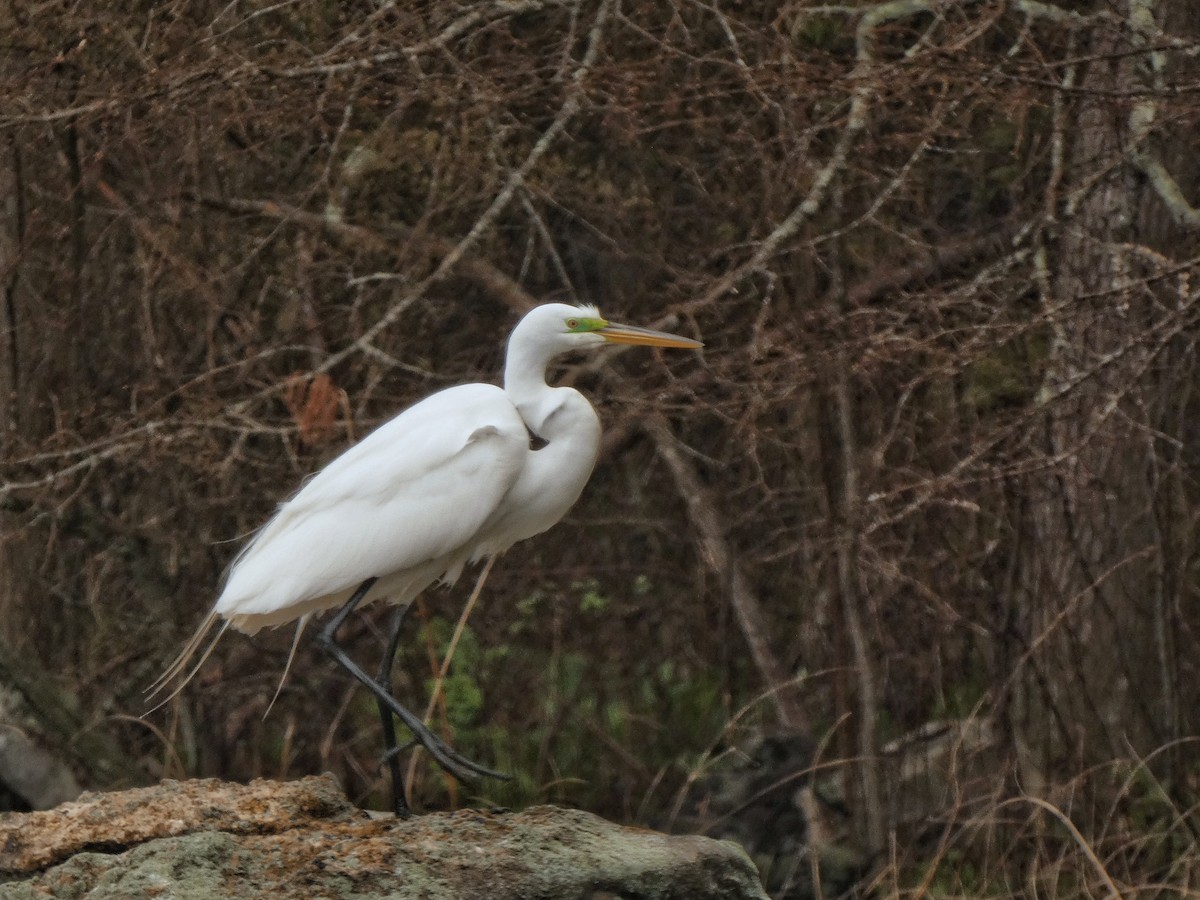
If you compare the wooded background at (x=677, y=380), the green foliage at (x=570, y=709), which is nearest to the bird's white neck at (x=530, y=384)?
the wooded background at (x=677, y=380)

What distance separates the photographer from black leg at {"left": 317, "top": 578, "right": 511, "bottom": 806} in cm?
361

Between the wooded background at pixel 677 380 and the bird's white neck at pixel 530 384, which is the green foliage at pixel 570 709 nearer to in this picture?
the wooded background at pixel 677 380

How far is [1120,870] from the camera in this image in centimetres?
501

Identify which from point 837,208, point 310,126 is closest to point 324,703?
point 310,126

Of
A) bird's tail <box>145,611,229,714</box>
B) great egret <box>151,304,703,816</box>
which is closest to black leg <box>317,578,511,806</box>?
great egret <box>151,304,703,816</box>

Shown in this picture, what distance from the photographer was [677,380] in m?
4.95

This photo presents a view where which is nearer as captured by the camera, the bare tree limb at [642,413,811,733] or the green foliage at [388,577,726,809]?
the bare tree limb at [642,413,811,733]

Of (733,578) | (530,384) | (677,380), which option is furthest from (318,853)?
(733,578)

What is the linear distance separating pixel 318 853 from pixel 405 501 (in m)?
1.14

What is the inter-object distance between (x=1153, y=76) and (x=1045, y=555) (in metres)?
1.51

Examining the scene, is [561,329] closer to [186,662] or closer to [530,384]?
[530,384]

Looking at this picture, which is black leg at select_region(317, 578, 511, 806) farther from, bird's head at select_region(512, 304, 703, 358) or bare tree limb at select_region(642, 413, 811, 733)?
bare tree limb at select_region(642, 413, 811, 733)

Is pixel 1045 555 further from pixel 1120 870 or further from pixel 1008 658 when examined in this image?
pixel 1120 870

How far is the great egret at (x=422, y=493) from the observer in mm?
3707
